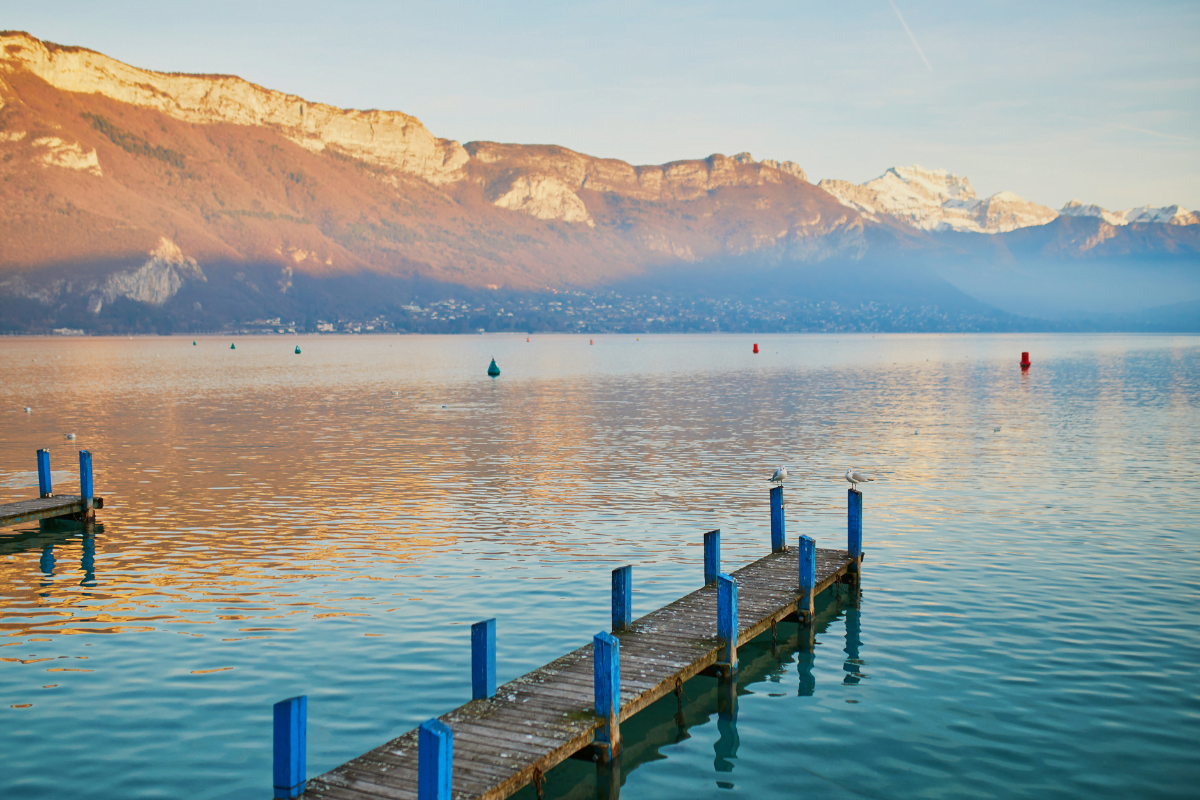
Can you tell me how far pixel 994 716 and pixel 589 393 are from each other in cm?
7745

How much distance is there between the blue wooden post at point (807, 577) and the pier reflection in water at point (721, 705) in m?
0.46

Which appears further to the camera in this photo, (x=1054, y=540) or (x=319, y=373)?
(x=319, y=373)

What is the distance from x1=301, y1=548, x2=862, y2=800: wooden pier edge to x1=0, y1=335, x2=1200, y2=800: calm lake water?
3.60 feet

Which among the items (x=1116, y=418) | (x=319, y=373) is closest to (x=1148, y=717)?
(x=1116, y=418)

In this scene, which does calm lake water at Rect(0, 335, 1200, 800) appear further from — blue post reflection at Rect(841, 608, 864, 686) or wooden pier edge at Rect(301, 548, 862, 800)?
wooden pier edge at Rect(301, 548, 862, 800)

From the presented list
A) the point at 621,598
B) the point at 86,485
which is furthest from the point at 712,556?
the point at 86,485

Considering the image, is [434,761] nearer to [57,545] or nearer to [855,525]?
[855,525]

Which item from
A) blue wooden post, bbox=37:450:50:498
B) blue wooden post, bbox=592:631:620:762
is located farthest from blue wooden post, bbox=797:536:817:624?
blue wooden post, bbox=37:450:50:498

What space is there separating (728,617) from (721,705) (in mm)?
1659

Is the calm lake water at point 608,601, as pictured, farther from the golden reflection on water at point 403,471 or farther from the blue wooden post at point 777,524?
the blue wooden post at point 777,524

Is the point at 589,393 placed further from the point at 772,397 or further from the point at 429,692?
the point at 429,692

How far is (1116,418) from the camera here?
219 feet

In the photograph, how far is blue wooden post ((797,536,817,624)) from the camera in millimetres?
22031

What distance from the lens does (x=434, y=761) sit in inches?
440
